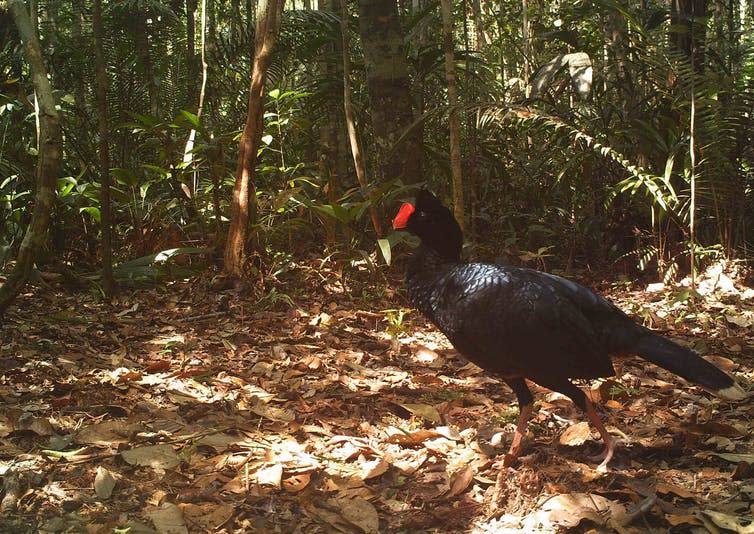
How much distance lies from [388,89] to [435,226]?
275 centimetres

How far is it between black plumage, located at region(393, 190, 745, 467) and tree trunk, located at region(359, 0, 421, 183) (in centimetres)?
291

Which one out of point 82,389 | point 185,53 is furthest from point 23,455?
Result: point 185,53

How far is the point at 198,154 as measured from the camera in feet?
21.2

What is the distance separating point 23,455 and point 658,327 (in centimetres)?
418

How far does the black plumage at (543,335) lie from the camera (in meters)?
3.33

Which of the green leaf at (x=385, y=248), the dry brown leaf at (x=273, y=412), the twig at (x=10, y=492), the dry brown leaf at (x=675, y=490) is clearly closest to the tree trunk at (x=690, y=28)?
the green leaf at (x=385, y=248)

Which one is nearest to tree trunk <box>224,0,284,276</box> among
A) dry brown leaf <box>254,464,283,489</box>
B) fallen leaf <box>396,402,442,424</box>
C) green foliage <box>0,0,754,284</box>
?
green foliage <box>0,0,754,284</box>

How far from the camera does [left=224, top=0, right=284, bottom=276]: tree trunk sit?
559cm

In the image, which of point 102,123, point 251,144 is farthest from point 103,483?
point 251,144

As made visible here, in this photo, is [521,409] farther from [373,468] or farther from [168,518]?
[168,518]

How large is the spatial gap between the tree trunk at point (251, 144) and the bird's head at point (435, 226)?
2099mm

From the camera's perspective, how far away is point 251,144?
5699 mm

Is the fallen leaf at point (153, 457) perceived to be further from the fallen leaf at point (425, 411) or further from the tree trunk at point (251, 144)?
the tree trunk at point (251, 144)

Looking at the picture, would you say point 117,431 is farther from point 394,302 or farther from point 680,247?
point 680,247
